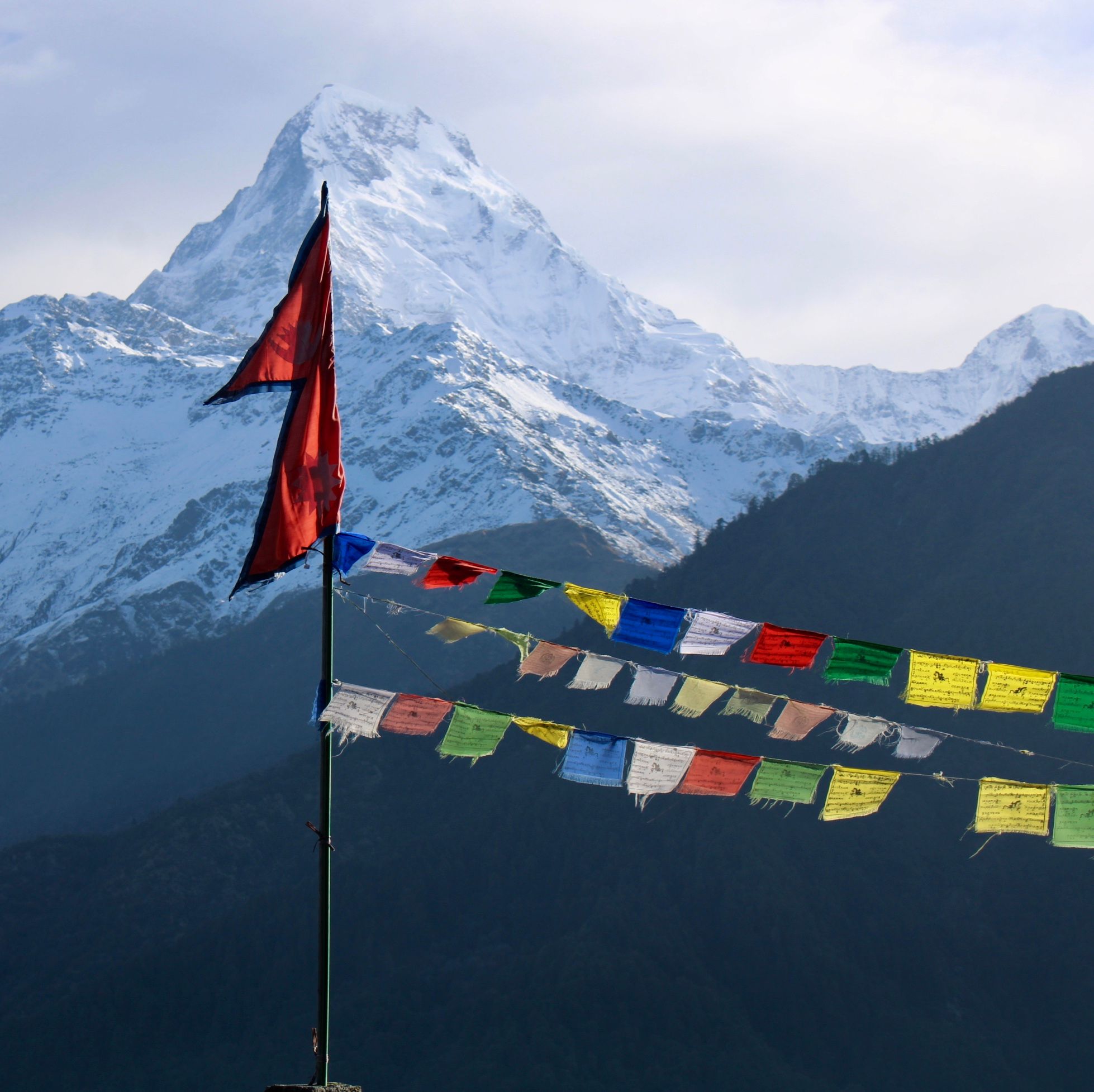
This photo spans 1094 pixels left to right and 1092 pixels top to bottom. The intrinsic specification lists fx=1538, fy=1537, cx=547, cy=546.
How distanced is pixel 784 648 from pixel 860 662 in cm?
111

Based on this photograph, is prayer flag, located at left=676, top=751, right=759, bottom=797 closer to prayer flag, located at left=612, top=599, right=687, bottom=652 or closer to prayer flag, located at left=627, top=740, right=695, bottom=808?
prayer flag, located at left=627, top=740, right=695, bottom=808

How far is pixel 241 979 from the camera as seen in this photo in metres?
112

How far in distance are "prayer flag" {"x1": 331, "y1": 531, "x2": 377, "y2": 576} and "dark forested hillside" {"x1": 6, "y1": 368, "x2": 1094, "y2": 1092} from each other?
85386mm

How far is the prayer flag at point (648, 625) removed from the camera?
17031mm

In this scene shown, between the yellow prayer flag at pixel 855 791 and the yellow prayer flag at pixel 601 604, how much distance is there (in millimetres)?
2973

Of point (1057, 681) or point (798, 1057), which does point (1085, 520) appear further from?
point (1057, 681)

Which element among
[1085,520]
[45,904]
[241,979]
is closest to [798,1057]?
[241,979]

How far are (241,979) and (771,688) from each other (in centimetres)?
4539

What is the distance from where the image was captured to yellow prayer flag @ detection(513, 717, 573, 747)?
15648 mm

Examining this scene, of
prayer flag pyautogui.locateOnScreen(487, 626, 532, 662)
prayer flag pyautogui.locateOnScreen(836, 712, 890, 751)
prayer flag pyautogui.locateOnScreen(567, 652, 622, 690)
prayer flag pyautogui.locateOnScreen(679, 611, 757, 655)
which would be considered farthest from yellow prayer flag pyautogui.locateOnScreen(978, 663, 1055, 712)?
prayer flag pyautogui.locateOnScreen(487, 626, 532, 662)

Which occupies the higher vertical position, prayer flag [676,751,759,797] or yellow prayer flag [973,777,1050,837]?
prayer flag [676,751,759,797]

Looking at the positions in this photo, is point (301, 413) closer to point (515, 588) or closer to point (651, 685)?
point (515, 588)

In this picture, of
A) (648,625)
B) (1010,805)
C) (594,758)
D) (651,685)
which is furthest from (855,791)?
(594,758)

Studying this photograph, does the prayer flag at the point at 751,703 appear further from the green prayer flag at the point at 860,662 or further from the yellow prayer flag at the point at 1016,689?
the yellow prayer flag at the point at 1016,689
